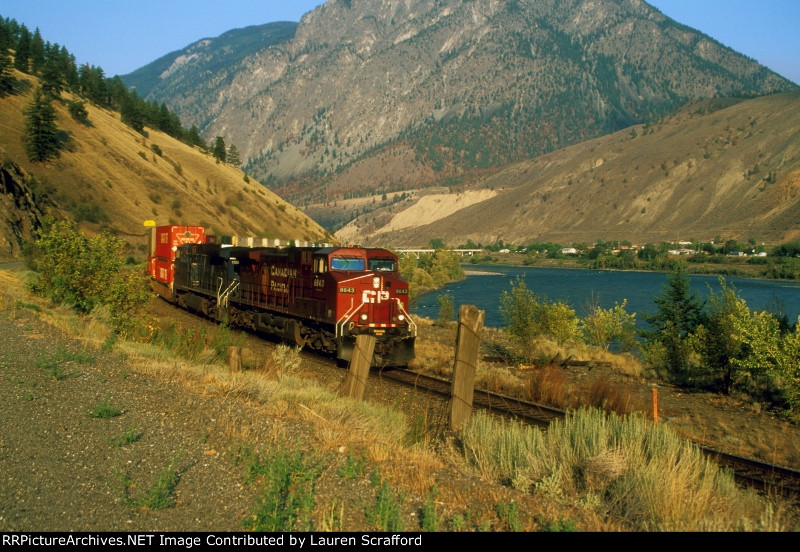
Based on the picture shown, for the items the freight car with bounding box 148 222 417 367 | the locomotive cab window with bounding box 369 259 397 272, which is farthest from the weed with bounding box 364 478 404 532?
the locomotive cab window with bounding box 369 259 397 272

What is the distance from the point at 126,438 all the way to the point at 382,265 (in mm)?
12472

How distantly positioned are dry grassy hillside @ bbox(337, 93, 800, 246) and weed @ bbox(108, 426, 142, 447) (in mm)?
122141

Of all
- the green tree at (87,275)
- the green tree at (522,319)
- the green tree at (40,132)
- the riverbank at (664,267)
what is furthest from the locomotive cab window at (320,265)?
the riverbank at (664,267)

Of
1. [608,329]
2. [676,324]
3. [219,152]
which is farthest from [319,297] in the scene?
[219,152]

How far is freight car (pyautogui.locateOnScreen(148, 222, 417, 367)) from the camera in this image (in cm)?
1814

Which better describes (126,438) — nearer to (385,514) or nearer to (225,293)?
(385,514)

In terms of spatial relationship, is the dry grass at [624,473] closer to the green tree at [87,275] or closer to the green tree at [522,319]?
the green tree at [87,275]

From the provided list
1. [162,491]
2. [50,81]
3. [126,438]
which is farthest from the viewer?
[50,81]

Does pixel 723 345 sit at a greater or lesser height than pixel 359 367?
lesser

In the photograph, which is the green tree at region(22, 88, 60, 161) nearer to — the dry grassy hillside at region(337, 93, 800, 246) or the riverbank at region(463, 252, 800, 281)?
the riverbank at region(463, 252, 800, 281)

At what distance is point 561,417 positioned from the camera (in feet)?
41.5

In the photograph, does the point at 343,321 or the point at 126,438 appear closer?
the point at 126,438

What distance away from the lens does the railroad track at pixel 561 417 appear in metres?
8.95

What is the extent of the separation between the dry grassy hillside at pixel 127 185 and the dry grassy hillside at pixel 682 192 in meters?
82.8
